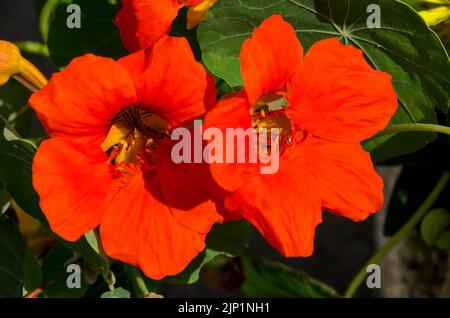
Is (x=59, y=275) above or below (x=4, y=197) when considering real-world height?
below

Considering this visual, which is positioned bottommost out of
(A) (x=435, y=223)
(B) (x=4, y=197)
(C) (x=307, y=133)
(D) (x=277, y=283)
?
(D) (x=277, y=283)

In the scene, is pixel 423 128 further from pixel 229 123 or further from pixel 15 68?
pixel 15 68

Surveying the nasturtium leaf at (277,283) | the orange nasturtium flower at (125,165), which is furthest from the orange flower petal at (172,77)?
the nasturtium leaf at (277,283)

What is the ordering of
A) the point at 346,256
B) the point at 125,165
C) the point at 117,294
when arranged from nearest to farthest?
the point at 125,165 → the point at 117,294 → the point at 346,256

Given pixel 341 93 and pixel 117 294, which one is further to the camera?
pixel 117 294

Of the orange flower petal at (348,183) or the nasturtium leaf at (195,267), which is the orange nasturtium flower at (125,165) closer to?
the orange flower petal at (348,183)

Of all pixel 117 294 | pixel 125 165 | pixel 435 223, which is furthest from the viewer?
pixel 435 223

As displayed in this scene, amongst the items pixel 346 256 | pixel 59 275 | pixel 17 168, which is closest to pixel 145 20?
pixel 17 168
